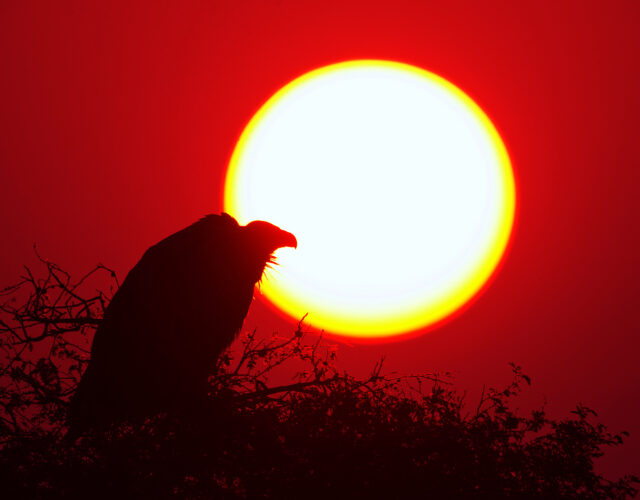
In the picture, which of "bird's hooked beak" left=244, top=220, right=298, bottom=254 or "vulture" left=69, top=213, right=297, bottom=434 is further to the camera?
"bird's hooked beak" left=244, top=220, right=298, bottom=254

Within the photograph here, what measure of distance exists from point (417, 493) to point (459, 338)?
95585mm

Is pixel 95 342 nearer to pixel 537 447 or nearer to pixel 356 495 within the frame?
pixel 356 495

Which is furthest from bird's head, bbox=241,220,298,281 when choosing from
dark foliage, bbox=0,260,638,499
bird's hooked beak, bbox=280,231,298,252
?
dark foliage, bbox=0,260,638,499

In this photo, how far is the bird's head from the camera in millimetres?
9594

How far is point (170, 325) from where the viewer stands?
27.8 ft

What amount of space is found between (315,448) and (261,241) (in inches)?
147

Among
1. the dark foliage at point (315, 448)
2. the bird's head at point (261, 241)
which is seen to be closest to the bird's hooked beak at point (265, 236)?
the bird's head at point (261, 241)

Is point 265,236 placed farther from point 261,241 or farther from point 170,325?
point 170,325

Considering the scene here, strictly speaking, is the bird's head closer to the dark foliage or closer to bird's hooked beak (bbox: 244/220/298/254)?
bird's hooked beak (bbox: 244/220/298/254)

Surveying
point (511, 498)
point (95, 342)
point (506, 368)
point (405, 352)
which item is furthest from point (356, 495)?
point (405, 352)

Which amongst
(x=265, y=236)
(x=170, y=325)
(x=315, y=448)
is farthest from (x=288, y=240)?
(x=315, y=448)

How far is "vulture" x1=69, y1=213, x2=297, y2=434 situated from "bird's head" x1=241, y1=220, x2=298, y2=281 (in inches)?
1.0

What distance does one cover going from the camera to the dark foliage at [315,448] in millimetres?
6277

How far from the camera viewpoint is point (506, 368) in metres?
7.66
